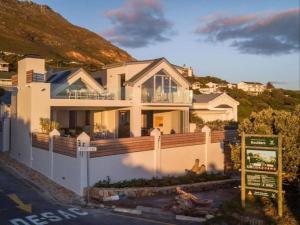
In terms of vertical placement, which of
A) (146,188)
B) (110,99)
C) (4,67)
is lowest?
(146,188)

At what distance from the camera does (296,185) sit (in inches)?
779

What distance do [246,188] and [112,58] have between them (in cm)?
16444

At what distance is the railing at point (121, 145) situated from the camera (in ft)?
64.1

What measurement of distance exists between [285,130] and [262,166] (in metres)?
3.95

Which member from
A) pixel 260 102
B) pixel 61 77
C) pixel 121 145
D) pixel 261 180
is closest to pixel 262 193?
pixel 261 180

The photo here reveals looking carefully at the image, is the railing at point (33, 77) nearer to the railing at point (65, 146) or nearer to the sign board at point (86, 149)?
the railing at point (65, 146)

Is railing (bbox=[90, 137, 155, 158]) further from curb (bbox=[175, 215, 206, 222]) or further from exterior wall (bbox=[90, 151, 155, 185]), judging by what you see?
curb (bbox=[175, 215, 206, 222])

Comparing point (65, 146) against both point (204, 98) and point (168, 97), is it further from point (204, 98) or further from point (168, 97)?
point (204, 98)

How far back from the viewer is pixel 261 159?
52.8ft

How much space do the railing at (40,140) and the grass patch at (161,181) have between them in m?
4.64

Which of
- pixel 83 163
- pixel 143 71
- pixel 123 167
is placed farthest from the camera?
pixel 143 71

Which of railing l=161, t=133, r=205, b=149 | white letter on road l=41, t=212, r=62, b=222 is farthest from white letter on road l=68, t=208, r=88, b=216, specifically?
railing l=161, t=133, r=205, b=149

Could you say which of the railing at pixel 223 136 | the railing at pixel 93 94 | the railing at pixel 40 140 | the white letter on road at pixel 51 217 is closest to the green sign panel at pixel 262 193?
the white letter on road at pixel 51 217

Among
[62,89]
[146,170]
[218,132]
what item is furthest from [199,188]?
[62,89]
